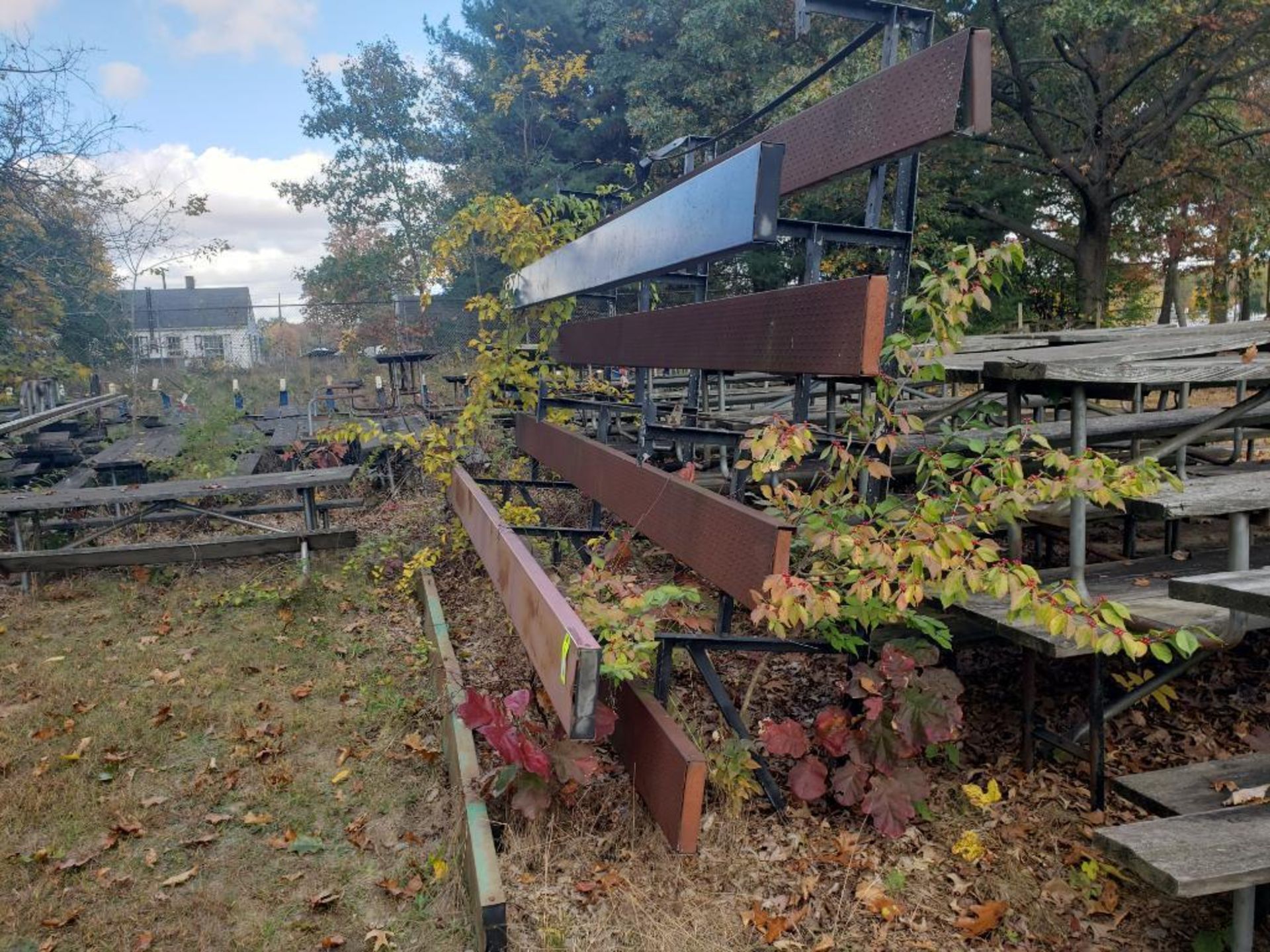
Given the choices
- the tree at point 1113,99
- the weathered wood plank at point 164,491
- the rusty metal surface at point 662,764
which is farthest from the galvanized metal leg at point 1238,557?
the tree at point 1113,99

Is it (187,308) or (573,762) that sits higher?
(187,308)

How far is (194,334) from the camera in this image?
71.4 feet

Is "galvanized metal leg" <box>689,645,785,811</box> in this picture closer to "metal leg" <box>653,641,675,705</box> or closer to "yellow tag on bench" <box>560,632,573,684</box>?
"metal leg" <box>653,641,675,705</box>

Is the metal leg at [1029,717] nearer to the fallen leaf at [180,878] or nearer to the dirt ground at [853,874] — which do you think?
the dirt ground at [853,874]

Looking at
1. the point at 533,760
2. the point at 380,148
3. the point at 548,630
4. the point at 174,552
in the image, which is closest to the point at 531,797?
the point at 533,760

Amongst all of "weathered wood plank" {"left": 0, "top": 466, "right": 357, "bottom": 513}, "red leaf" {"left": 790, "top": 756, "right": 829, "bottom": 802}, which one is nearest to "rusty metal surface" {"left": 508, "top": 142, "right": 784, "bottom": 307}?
"red leaf" {"left": 790, "top": 756, "right": 829, "bottom": 802}

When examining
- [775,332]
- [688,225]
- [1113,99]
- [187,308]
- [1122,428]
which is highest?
[1113,99]

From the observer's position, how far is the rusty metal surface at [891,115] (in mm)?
2277

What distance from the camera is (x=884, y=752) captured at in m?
2.84

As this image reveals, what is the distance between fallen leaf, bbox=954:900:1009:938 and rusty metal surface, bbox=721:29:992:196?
2190 millimetres

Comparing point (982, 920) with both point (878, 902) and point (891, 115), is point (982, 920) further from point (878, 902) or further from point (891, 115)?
point (891, 115)

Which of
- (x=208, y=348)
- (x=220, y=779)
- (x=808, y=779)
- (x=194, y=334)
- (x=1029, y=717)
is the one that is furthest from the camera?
(x=208, y=348)

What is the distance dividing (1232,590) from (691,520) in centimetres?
159

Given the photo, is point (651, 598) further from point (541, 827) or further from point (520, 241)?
point (520, 241)
